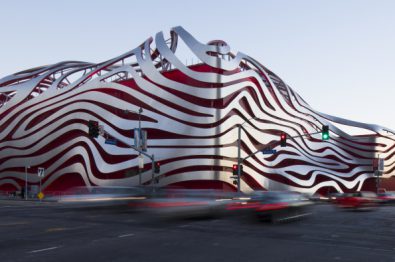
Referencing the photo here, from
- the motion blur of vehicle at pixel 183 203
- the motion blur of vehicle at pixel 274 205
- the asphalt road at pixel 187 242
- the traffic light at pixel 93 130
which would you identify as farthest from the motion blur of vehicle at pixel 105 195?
the motion blur of vehicle at pixel 274 205

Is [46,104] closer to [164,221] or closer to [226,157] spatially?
[226,157]

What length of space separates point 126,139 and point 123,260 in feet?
175

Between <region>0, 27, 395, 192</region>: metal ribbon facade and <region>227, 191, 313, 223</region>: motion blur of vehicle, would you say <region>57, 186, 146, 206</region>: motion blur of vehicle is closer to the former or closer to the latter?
<region>227, 191, 313, 223</region>: motion blur of vehicle

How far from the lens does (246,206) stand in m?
22.2

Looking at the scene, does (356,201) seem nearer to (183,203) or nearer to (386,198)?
(386,198)

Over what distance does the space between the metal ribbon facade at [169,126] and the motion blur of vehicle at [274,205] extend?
116 ft

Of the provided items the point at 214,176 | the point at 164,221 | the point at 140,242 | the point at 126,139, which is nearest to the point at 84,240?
the point at 140,242

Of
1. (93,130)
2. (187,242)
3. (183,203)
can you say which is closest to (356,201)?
(183,203)

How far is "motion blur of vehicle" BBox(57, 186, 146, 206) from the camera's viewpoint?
2355 cm

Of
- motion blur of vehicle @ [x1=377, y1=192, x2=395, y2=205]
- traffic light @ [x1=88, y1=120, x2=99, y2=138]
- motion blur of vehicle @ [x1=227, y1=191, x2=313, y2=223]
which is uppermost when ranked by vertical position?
traffic light @ [x1=88, y1=120, x2=99, y2=138]

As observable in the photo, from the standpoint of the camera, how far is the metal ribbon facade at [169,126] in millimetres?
60250

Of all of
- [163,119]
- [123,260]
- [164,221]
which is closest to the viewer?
[123,260]

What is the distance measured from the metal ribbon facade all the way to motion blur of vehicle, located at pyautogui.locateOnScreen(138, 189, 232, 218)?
3553cm

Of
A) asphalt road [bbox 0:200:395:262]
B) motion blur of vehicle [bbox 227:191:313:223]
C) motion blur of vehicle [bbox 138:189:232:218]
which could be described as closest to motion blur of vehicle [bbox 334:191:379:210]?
motion blur of vehicle [bbox 227:191:313:223]
